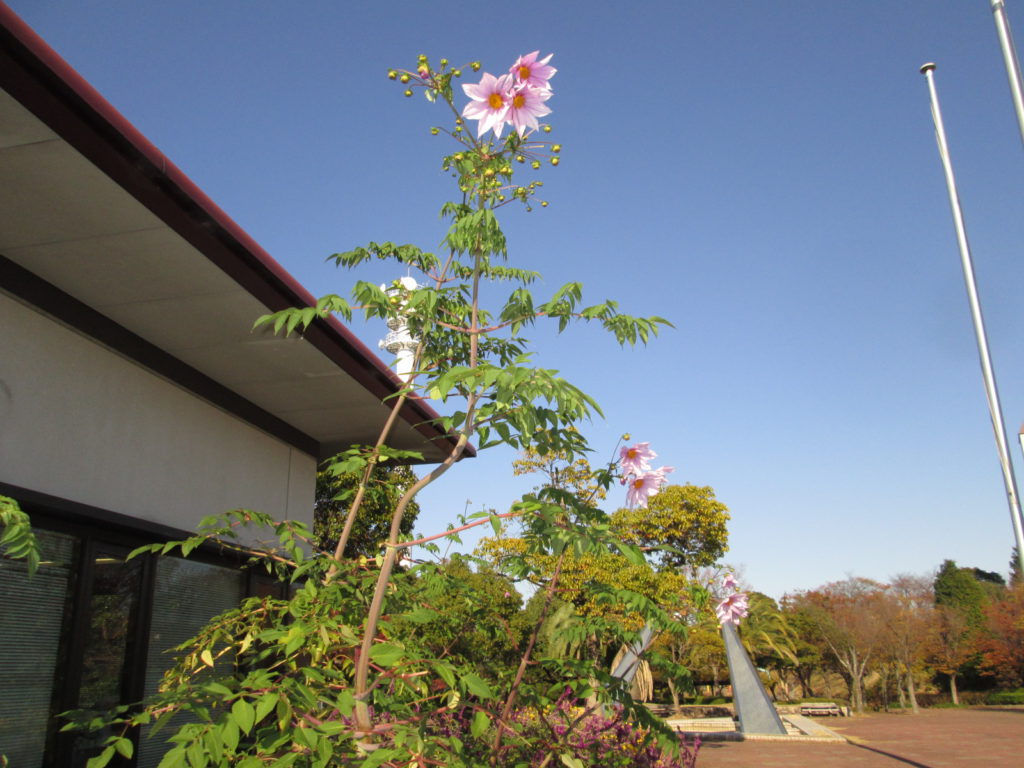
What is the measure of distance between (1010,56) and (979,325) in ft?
6.76

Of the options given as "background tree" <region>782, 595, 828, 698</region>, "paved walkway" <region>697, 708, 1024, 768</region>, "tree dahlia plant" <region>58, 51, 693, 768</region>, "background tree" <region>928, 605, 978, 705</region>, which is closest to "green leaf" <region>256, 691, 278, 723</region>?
"tree dahlia plant" <region>58, 51, 693, 768</region>

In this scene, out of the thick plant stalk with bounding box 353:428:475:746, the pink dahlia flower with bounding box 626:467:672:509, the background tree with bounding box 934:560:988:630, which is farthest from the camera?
the background tree with bounding box 934:560:988:630

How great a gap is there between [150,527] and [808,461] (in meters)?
10.2

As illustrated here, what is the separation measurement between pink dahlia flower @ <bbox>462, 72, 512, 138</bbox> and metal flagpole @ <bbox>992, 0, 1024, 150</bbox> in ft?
14.0

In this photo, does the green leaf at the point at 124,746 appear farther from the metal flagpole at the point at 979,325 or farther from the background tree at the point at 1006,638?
the background tree at the point at 1006,638

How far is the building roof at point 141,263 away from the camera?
274 cm

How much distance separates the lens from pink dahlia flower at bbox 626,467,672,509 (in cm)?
318

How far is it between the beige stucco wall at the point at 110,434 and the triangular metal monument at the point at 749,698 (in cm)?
1495

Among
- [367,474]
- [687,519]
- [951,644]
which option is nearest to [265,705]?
[367,474]

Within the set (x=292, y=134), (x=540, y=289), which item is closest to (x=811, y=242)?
(x=292, y=134)

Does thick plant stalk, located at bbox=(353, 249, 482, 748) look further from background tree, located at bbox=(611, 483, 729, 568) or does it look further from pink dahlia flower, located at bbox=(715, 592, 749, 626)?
background tree, located at bbox=(611, 483, 729, 568)

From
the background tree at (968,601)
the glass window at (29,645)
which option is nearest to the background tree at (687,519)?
the glass window at (29,645)

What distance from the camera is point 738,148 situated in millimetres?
8359

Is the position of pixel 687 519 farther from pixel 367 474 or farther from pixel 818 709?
pixel 367 474
